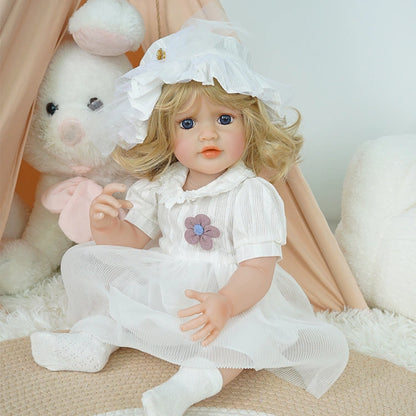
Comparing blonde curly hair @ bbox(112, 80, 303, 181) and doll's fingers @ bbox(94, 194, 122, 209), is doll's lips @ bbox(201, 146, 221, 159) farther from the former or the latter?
doll's fingers @ bbox(94, 194, 122, 209)

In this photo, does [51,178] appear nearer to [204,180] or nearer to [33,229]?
[33,229]

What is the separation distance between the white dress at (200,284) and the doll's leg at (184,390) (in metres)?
0.02

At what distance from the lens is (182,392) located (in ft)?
2.76

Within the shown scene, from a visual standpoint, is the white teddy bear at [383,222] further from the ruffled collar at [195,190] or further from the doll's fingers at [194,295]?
the doll's fingers at [194,295]

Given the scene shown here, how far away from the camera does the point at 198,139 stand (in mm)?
1012

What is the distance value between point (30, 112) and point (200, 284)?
539mm

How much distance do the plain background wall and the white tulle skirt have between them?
0.75 metres

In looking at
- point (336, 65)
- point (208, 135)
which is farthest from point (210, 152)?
point (336, 65)

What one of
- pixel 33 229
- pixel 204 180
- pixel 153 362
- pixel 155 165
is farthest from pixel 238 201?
pixel 33 229

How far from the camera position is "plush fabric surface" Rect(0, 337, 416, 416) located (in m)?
0.87

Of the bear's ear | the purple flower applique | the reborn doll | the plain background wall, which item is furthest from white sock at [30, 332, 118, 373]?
the plain background wall

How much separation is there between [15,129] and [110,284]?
0.40 meters

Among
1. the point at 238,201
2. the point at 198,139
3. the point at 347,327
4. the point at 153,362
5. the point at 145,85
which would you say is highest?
the point at 145,85

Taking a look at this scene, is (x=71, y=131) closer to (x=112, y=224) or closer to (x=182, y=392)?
(x=112, y=224)
